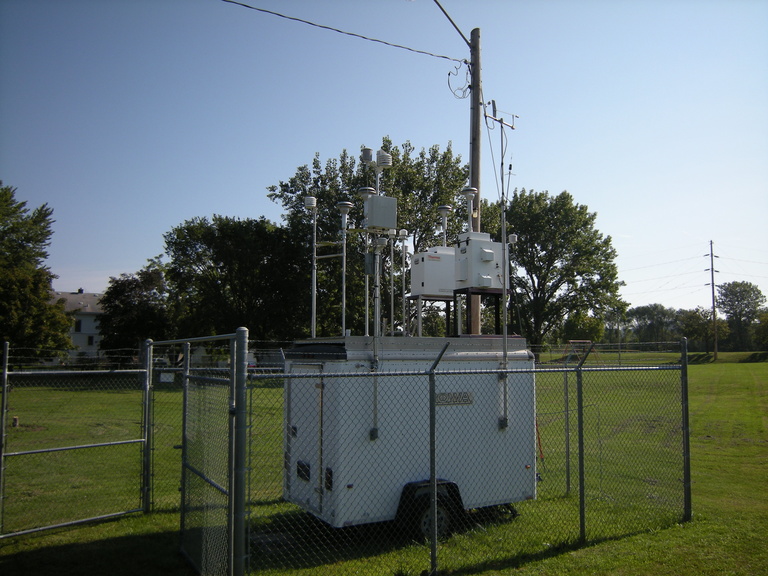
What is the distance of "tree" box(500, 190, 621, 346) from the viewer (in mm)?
47219

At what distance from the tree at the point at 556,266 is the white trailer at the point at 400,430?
135 ft

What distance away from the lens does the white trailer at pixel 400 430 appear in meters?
5.98

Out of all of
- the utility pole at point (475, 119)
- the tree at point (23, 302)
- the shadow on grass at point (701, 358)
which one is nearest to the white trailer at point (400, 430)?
the utility pole at point (475, 119)

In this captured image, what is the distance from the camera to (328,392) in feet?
19.8

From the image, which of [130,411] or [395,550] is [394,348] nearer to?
[395,550]

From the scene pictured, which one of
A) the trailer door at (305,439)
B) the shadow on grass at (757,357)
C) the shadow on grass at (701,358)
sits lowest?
the shadow on grass at (701,358)

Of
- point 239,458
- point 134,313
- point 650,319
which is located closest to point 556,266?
point 134,313

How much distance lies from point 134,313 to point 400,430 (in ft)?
123

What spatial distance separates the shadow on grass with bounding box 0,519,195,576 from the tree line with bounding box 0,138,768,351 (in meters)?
20.5

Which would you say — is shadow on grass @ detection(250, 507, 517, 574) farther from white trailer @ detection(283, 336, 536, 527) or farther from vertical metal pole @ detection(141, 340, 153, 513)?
vertical metal pole @ detection(141, 340, 153, 513)

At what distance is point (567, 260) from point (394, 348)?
1735 inches

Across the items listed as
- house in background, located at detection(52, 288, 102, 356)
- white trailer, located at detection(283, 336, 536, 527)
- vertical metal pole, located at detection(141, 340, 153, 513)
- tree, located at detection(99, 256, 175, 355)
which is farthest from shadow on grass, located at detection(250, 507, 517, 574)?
house in background, located at detection(52, 288, 102, 356)

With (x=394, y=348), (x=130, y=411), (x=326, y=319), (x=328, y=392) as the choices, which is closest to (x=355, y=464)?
(x=328, y=392)

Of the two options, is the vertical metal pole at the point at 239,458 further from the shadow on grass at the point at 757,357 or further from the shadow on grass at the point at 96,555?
the shadow on grass at the point at 757,357
